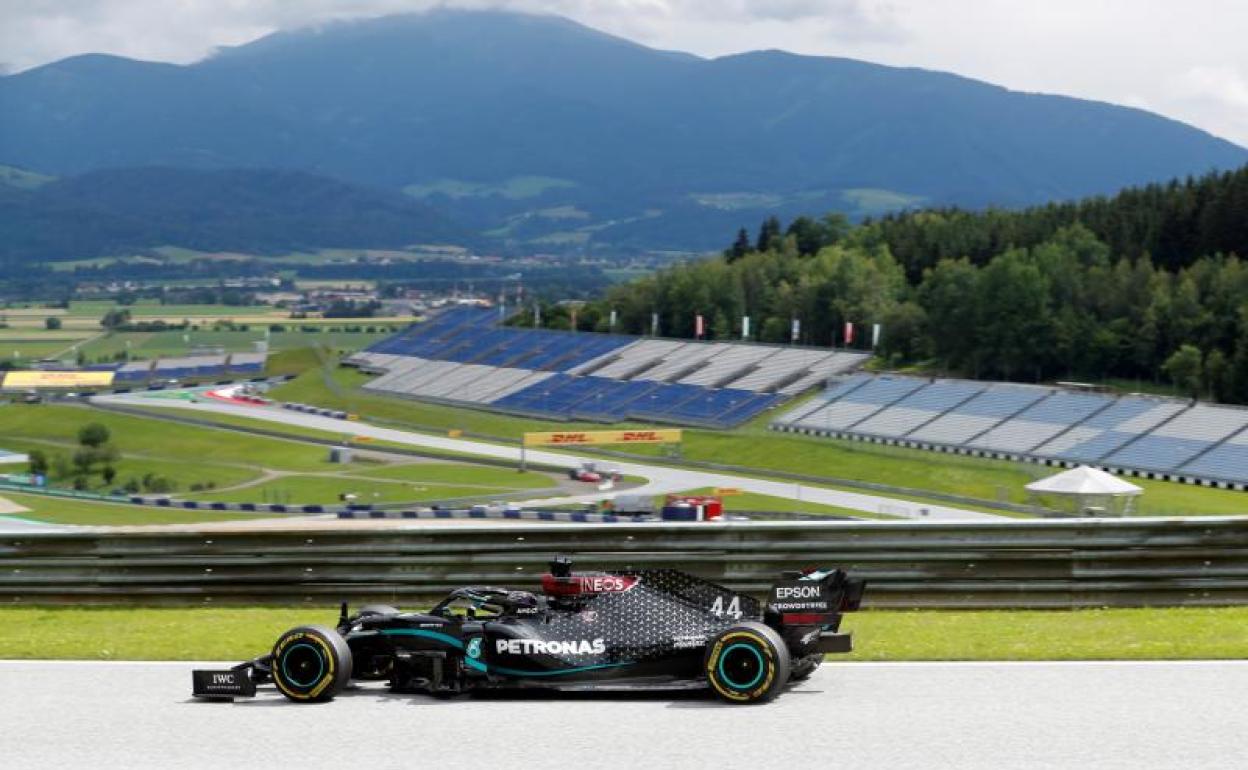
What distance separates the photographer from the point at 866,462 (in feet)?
218

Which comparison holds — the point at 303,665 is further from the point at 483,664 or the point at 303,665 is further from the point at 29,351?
the point at 29,351

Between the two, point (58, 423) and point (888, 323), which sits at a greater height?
point (888, 323)

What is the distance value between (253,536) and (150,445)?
250 feet

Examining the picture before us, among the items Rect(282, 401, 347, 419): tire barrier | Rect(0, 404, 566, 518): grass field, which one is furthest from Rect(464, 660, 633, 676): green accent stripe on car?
Rect(282, 401, 347, 419): tire barrier

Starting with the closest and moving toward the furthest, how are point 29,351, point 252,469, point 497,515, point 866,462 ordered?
point 497,515 < point 866,462 < point 252,469 < point 29,351

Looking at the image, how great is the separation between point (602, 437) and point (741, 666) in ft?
232

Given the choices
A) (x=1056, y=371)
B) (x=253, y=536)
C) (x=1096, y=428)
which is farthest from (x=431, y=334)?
(x=253, y=536)

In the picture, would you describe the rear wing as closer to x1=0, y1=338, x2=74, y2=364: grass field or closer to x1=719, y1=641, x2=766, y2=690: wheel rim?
x1=719, y1=641, x2=766, y2=690: wheel rim

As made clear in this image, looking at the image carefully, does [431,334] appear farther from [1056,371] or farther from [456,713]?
[456,713]

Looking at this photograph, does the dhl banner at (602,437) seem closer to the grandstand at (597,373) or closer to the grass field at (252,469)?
the grandstand at (597,373)

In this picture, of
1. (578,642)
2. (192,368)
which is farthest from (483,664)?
(192,368)

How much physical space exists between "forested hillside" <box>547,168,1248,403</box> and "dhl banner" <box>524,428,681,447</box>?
19.7 metres

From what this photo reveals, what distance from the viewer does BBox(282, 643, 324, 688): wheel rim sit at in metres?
11.0

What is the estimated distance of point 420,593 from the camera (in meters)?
14.9
